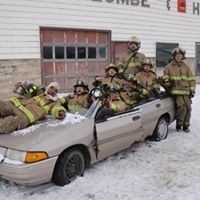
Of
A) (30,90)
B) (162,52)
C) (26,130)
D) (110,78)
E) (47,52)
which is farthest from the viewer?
(162,52)

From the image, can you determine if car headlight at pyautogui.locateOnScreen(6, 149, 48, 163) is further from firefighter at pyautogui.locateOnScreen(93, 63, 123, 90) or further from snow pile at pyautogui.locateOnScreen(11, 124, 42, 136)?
firefighter at pyautogui.locateOnScreen(93, 63, 123, 90)

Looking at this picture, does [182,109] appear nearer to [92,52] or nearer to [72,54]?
[72,54]

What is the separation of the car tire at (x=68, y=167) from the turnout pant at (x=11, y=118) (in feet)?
2.29

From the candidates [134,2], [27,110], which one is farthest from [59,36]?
[27,110]

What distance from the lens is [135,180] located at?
4.56m

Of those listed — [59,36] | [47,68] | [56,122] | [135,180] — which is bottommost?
[135,180]

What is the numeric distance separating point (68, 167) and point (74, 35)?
8.50 metres

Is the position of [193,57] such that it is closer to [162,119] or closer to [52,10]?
[52,10]

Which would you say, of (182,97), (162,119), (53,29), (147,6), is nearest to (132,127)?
(162,119)

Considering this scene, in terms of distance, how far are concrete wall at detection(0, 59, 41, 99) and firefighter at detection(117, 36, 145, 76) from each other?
468 centimetres

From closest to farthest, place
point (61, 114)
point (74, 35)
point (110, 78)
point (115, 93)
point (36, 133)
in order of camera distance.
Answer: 1. point (36, 133)
2. point (61, 114)
3. point (115, 93)
4. point (110, 78)
5. point (74, 35)

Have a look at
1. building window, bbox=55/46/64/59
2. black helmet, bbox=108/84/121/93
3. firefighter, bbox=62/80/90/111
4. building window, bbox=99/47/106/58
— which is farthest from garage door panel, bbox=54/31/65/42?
firefighter, bbox=62/80/90/111

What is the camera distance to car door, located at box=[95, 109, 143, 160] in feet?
15.8

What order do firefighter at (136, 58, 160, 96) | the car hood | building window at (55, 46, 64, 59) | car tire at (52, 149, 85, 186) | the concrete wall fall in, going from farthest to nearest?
building window at (55, 46, 64, 59) → the concrete wall → firefighter at (136, 58, 160, 96) → car tire at (52, 149, 85, 186) → the car hood
